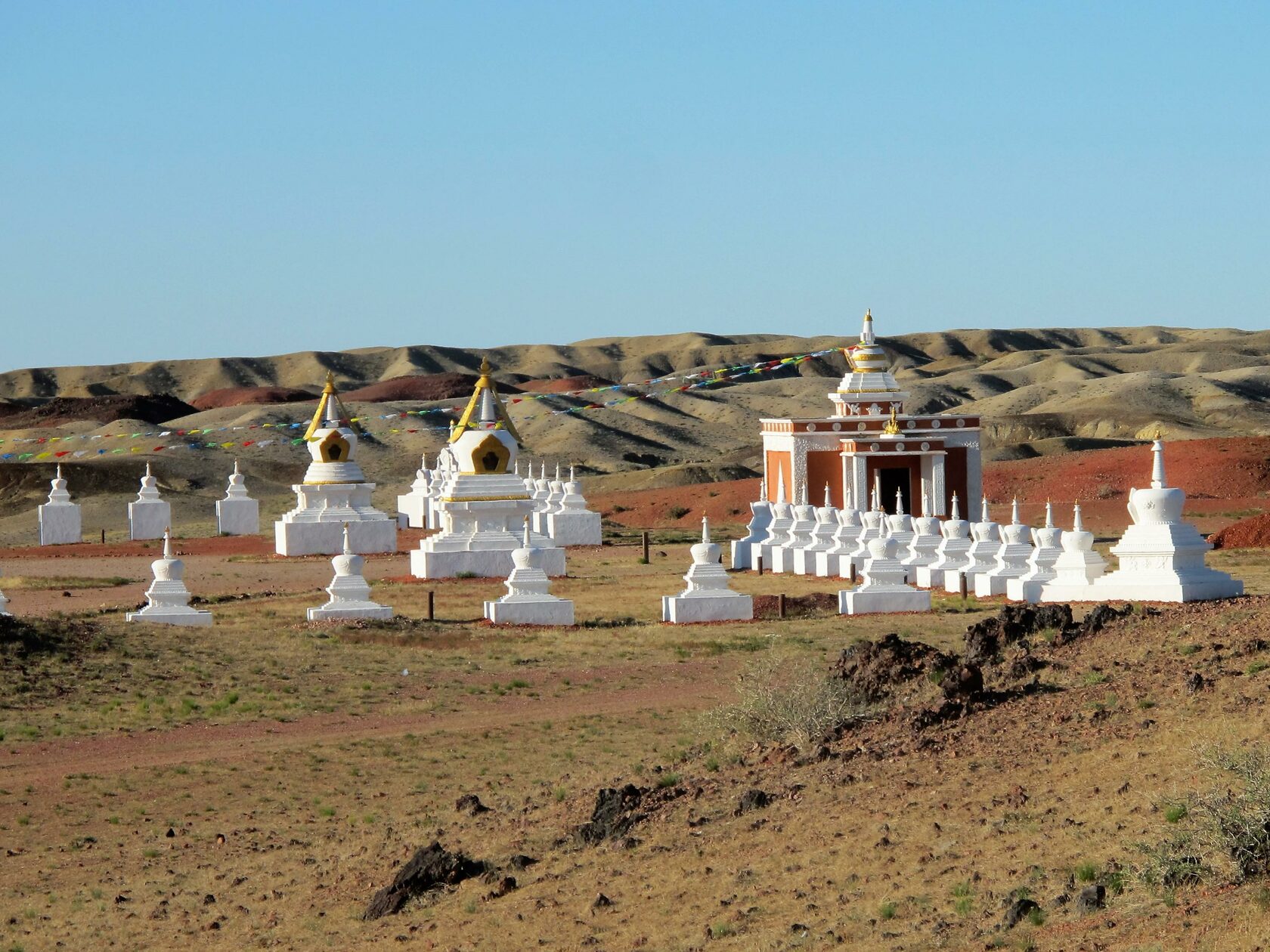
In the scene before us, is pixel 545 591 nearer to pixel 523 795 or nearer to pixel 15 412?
pixel 523 795

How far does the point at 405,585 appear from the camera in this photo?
1419 inches

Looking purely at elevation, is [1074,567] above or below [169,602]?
above

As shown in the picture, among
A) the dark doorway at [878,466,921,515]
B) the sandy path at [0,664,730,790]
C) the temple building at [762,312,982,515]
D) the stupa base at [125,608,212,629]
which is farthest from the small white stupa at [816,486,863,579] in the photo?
the sandy path at [0,664,730,790]

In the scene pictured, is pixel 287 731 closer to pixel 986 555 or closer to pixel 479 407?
pixel 986 555

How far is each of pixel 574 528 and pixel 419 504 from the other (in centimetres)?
891

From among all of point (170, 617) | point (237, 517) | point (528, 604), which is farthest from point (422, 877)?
point (237, 517)

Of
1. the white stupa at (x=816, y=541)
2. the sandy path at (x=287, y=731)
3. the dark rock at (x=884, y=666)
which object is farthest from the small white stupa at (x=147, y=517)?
the dark rock at (x=884, y=666)

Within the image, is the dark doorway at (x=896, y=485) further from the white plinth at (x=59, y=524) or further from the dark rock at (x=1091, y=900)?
the dark rock at (x=1091, y=900)

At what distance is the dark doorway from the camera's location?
4422cm

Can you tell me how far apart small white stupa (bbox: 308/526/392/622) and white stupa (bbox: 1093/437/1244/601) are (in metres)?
11.1

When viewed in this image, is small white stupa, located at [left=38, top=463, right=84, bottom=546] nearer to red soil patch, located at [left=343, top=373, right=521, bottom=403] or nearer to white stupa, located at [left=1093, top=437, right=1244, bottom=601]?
white stupa, located at [left=1093, top=437, right=1244, bottom=601]

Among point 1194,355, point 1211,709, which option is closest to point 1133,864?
point 1211,709

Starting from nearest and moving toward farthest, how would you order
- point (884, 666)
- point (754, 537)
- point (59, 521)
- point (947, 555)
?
point (884, 666), point (947, 555), point (754, 537), point (59, 521)

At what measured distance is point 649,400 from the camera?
101 meters
